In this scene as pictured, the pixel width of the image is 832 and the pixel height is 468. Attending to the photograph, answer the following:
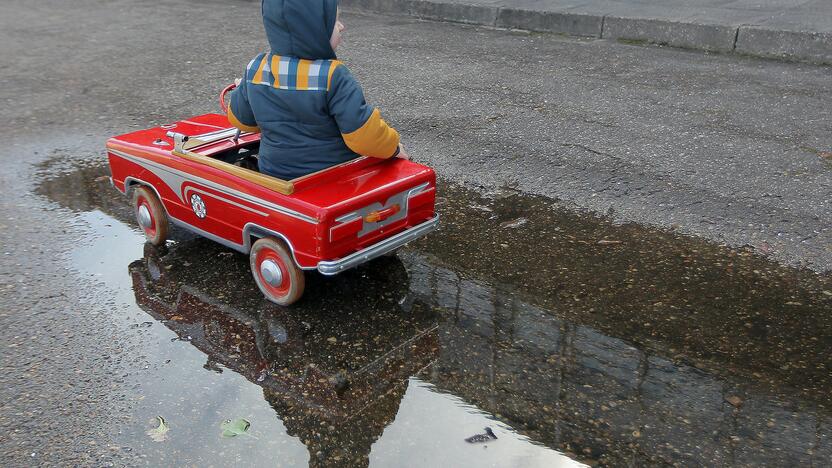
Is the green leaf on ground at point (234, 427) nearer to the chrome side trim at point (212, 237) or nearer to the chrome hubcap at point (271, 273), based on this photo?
the chrome hubcap at point (271, 273)

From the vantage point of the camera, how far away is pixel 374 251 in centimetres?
352

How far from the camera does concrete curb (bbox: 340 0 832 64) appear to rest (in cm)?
732

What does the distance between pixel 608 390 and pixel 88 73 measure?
21.0 feet

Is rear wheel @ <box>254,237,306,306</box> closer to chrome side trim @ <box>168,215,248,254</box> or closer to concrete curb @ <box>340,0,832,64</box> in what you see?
chrome side trim @ <box>168,215,248,254</box>

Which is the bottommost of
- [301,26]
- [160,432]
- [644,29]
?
[160,432]

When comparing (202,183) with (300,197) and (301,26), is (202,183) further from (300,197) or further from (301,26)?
(301,26)

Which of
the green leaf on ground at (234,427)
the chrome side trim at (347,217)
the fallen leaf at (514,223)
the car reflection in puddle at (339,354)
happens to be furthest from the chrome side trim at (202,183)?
the fallen leaf at (514,223)

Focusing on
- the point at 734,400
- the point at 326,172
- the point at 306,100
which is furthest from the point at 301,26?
the point at 734,400

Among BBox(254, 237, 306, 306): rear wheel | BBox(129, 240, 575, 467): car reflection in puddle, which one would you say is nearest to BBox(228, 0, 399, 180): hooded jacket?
BBox(254, 237, 306, 306): rear wheel

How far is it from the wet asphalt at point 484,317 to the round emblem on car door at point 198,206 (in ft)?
1.01

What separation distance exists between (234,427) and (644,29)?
22.0 ft

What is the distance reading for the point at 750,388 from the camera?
3.06 meters

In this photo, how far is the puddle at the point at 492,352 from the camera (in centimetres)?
282

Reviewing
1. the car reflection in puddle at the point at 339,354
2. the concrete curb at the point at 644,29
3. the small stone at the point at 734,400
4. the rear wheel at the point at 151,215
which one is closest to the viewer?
the car reflection in puddle at the point at 339,354
